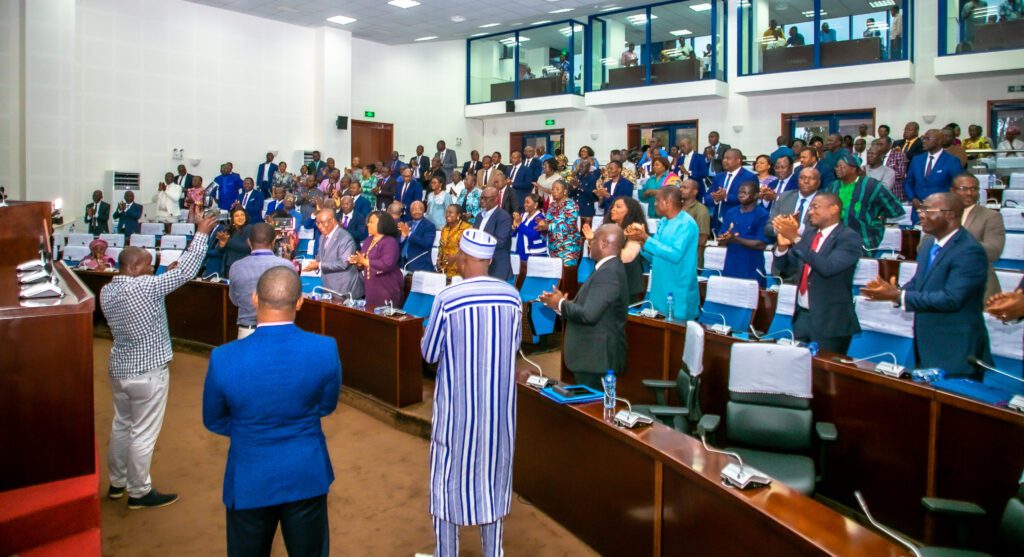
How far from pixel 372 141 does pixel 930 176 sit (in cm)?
1219

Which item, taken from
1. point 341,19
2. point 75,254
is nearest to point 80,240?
point 75,254

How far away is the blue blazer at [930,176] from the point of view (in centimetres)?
790

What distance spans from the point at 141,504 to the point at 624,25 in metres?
14.9

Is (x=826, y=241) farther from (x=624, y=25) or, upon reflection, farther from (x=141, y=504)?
(x=624, y=25)

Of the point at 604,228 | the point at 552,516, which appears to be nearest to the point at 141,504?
the point at 552,516

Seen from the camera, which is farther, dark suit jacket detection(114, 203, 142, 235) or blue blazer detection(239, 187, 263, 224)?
blue blazer detection(239, 187, 263, 224)

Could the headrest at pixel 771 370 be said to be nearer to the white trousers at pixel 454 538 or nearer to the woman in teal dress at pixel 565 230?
the white trousers at pixel 454 538

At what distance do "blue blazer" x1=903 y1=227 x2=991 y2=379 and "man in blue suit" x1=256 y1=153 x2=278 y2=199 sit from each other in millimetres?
12813

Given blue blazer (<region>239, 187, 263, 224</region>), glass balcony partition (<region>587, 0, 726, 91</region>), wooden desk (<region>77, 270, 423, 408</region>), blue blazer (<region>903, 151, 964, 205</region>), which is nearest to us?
wooden desk (<region>77, 270, 423, 408</region>)

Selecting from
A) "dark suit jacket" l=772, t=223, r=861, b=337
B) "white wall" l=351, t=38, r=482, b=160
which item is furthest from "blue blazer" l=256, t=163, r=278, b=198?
"dark suit jacket" l=772, t=223, r=861, b=337

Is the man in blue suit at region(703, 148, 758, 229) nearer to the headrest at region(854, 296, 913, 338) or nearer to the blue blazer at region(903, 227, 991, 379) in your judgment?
the headrest at region(854, 296, 913, 338)

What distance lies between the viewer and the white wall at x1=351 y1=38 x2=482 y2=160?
16.5 m

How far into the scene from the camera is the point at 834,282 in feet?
13.3

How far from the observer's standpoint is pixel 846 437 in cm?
356
